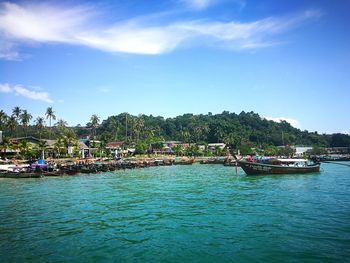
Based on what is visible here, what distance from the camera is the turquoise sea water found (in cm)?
1361

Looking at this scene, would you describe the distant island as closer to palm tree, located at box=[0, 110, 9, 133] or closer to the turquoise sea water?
palm tree, located at box=[0, 110, 9, 133]

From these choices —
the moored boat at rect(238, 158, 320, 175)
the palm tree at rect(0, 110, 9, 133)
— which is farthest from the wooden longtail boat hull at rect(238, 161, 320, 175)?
the palm tree at rect(0, 110, 9, 133)

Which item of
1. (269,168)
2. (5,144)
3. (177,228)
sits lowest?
(177,228)

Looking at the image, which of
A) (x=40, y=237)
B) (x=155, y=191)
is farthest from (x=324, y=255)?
(x=155, y=191)

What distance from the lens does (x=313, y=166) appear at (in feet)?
175

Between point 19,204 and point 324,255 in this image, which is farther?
point 19,204

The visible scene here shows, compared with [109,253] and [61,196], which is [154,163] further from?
A: [109,253]

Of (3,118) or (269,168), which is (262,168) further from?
(3,118)

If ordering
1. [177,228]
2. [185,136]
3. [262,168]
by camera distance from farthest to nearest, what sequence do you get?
[185,136]
[262,168]
[177,228]

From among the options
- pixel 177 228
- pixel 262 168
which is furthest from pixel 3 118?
pixel 177 228

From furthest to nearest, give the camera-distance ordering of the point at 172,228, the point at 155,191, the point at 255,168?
the point at 255,168
the point at 155,191
the point at 172,228

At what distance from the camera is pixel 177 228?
58.0 feet

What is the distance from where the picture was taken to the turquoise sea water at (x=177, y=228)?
13609 millimetres

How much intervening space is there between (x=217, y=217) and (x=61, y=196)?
16132 mm
